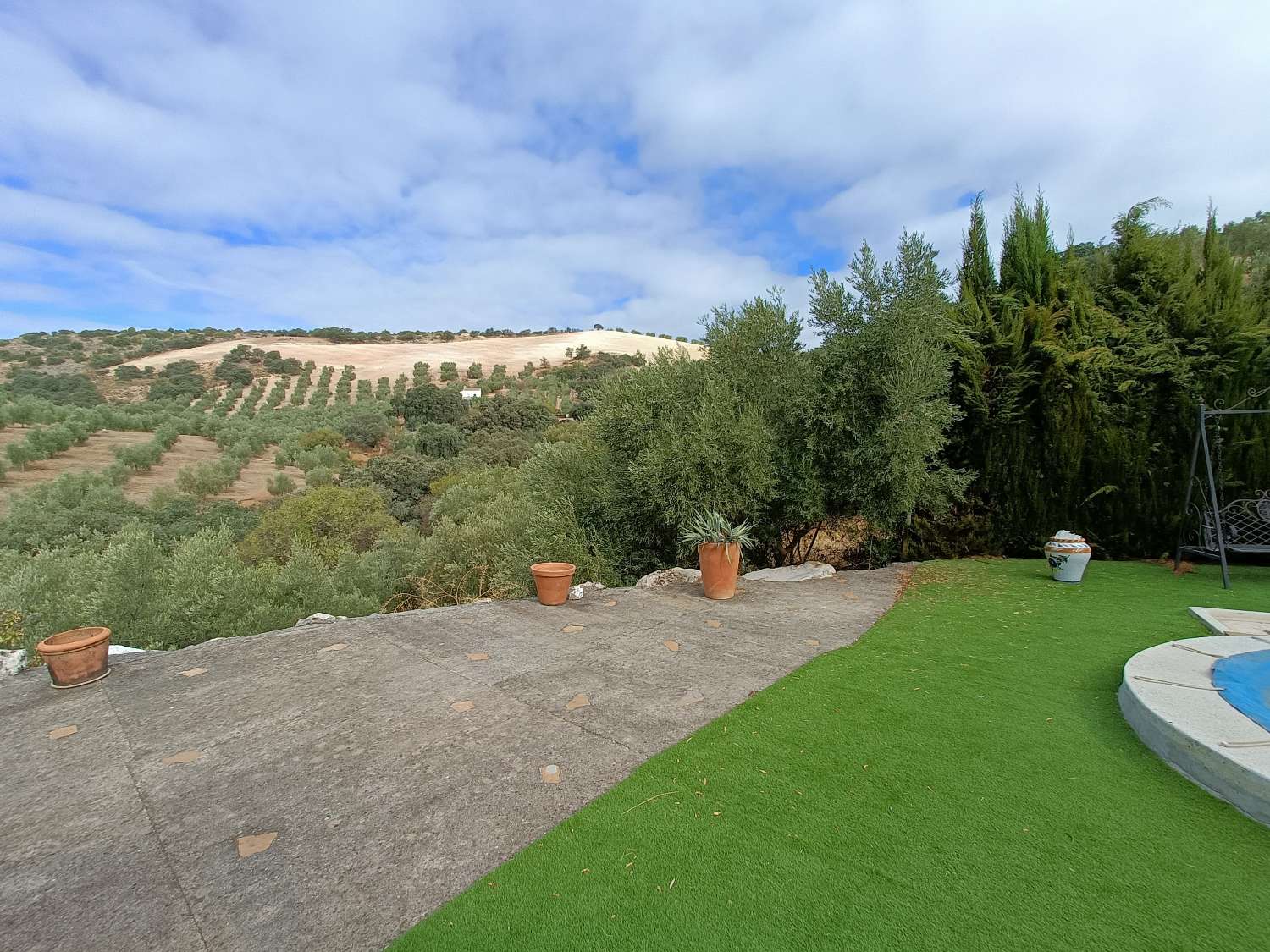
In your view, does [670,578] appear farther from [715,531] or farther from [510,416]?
[510,416]

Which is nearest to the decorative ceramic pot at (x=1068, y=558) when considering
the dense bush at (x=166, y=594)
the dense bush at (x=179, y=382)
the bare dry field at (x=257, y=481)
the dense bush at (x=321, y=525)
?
the dense bush at (x=166, y=594)

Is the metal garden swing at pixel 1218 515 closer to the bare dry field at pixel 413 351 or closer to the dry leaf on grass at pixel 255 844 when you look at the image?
the dry leaf on grass at pixel 255 844

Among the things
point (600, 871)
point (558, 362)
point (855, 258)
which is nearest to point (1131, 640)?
point (600, 871)

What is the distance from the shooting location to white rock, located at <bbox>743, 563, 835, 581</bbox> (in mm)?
6781

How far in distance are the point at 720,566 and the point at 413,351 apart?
5210 cm

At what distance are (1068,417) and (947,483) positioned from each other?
170cm

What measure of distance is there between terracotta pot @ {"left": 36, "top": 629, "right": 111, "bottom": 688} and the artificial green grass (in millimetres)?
3470

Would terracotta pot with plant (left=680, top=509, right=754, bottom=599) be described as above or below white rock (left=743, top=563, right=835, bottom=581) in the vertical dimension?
above

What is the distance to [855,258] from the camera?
6746 millimetres

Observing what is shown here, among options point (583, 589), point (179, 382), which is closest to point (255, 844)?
point (583, 589)

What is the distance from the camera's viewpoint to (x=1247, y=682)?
3.03 meters

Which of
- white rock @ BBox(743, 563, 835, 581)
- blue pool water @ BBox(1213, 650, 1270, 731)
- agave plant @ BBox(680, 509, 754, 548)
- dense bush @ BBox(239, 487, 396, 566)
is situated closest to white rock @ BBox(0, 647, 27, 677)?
agave plant @ BBox(680, 509, 754, 548)

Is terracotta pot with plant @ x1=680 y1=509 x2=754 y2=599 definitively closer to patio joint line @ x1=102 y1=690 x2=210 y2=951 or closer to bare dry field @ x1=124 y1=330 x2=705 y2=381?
patio joint line @ x1=102 y1=690 x2=210 y2=951

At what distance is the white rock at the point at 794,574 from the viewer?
678 cm
